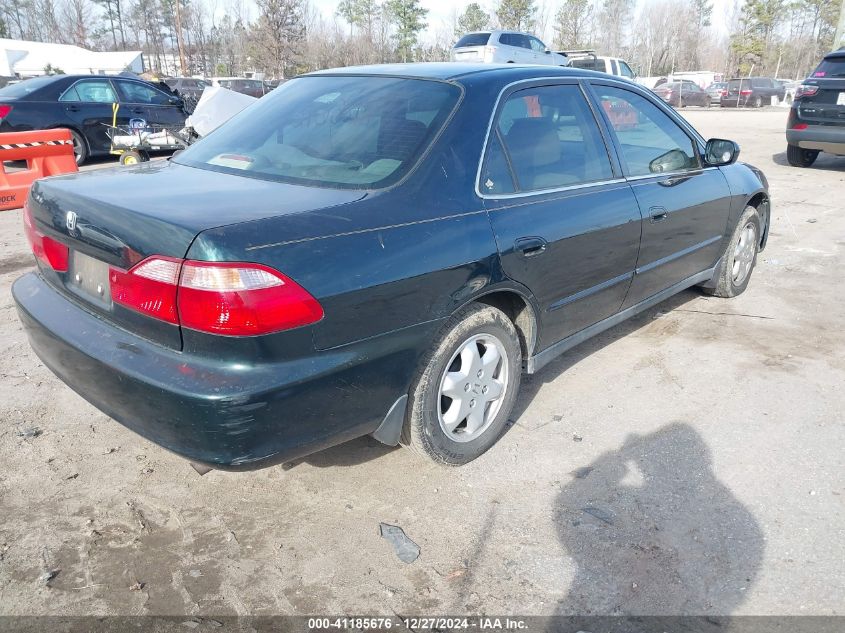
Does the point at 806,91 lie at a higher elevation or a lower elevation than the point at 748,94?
higher

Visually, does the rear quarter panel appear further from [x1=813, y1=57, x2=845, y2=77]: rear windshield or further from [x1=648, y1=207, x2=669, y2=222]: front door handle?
[x1=813, y1=57, x2=845, y2=77]: rear windshield

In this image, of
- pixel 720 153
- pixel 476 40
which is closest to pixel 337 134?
pixel 720 153

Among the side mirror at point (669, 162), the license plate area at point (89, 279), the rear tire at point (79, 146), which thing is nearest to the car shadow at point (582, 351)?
the side mirror at point (669, 162)

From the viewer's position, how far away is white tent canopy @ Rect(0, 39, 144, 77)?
46125 millimetres

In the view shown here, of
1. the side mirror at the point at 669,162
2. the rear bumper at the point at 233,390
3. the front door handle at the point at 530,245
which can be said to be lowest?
the rear bumper at the point at 233,390

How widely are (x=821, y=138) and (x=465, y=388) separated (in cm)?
1062

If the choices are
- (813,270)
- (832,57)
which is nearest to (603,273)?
(813,270)

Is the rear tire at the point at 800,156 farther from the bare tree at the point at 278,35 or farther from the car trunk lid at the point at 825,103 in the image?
the bare tree at the point at 278,35

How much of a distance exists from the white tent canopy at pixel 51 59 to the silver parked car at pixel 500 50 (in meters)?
35.7

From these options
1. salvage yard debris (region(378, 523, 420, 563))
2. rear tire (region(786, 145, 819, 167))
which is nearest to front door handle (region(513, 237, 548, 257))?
salvage yard debris (region(378, 523, 420, 563))

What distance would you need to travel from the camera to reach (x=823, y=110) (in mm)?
10711

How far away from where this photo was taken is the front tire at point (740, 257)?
496 centimetres

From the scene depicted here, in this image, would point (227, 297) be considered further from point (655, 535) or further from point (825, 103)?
point (825, 103)

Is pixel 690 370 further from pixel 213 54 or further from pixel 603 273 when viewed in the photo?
pixel 213 54
